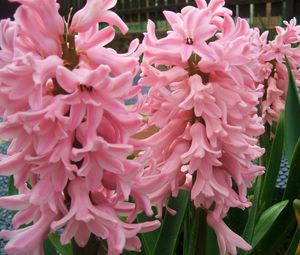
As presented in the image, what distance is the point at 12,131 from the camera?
2.43 feet

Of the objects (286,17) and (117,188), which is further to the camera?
(286,17)

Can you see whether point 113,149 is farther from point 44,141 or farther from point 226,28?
point 226,28

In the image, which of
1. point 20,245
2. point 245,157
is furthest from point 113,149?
point 245,157

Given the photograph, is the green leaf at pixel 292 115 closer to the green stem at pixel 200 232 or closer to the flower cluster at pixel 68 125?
the green stem at pixel 200 232

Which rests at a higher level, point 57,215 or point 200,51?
point 200,51

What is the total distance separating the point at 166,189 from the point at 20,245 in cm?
29

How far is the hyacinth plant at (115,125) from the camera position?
2.35 ft

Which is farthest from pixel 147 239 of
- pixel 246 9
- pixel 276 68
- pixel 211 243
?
pixel 246 9

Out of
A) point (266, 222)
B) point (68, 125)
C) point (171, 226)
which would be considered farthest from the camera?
point (266, 222)

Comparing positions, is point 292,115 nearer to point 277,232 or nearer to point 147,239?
point 277,232

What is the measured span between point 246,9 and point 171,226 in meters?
5.56

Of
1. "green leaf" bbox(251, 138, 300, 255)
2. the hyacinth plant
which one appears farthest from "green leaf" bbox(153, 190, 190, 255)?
"green leaf" bbox(251, 138, 300, 255)

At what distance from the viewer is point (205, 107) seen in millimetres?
888

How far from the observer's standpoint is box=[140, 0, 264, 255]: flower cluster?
880 millimetres
